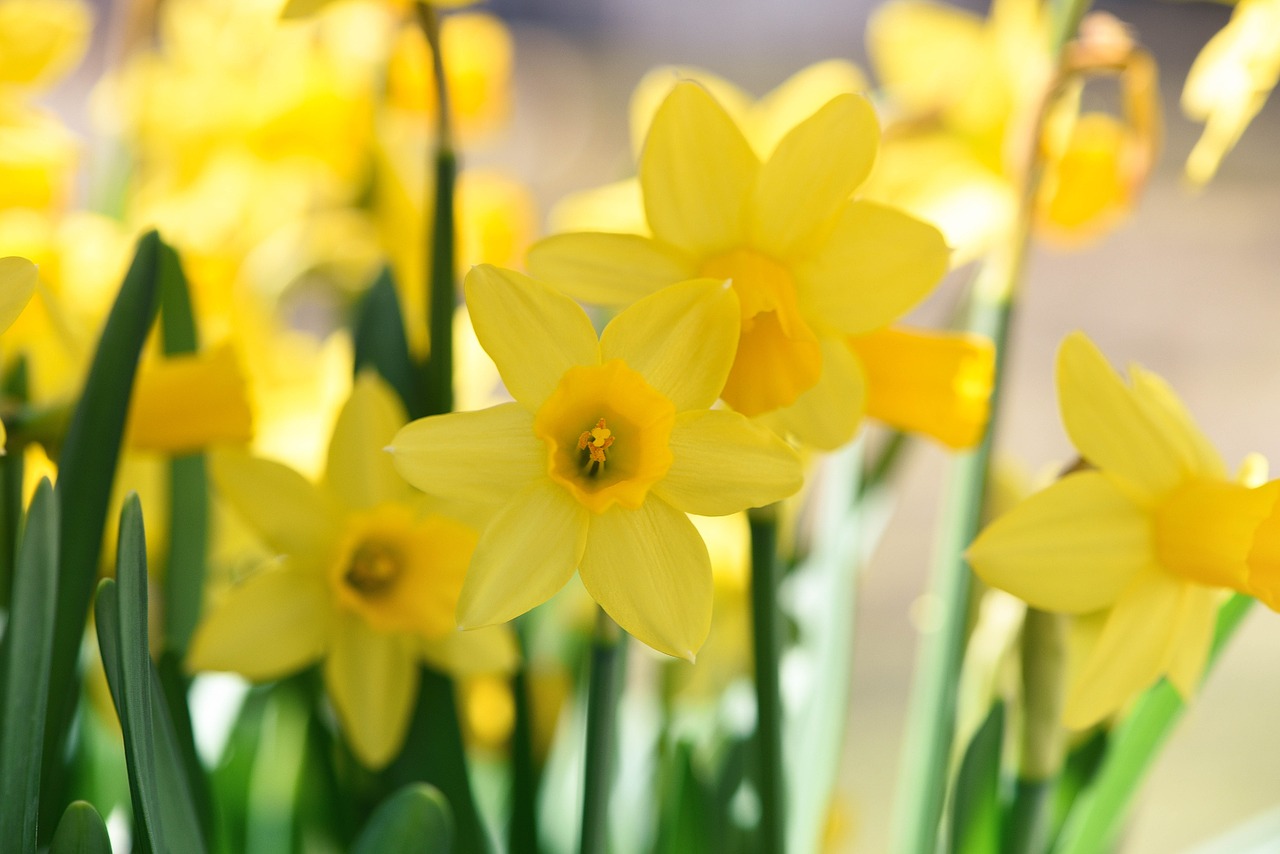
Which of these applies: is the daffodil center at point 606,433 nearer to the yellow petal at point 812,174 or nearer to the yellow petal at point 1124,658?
the yellow petal at point 812,174

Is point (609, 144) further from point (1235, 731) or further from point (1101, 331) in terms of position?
point (1235, 731)

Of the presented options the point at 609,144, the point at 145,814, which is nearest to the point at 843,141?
the point at 145,814

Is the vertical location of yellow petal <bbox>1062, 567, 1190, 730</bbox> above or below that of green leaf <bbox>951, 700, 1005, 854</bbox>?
above

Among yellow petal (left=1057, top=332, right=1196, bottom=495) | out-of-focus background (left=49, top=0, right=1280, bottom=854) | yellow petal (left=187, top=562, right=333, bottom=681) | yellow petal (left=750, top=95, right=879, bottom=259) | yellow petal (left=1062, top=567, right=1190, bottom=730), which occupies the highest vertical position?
yellow petal (left=750, top=95, right=879, bottom=259)

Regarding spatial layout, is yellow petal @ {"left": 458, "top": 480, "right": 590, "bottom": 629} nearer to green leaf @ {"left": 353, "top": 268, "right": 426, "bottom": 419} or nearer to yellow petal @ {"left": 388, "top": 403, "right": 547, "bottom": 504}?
yellow petal @ {"left": 388, "top": 403, "right": 547, "bottom": 504}

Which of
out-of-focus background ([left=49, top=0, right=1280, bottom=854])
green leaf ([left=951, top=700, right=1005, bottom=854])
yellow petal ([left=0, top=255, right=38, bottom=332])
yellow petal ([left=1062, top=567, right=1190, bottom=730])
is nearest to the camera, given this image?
yellow petal ([left=0, top=255, right=38, bottom=332])

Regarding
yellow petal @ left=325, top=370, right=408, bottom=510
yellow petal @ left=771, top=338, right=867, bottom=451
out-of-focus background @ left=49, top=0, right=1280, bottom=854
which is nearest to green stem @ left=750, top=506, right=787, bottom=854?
yellow petal @ left=771, top=338, right=867, bottom=451

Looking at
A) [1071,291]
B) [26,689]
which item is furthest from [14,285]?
[1071,291]
